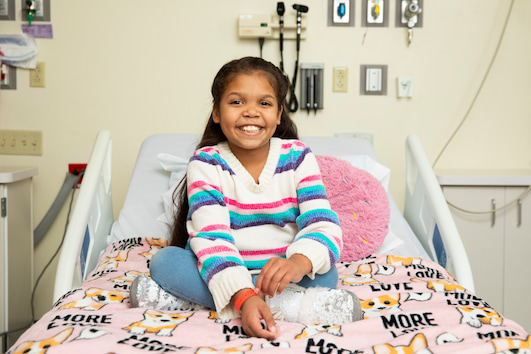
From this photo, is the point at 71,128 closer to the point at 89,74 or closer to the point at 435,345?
the point at 89,74

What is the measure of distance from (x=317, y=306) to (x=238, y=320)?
0.15m

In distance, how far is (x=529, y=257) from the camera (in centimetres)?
211

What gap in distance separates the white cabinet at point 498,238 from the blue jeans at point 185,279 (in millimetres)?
1148

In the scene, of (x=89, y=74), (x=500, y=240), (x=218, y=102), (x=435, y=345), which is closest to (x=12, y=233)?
(x=89, y=74)

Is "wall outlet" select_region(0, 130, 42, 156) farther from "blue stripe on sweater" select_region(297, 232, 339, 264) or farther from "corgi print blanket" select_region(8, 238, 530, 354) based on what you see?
"blue stripe on sweater" select_region(297, 232, 339, 264)

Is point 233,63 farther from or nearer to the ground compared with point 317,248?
farther from the ground

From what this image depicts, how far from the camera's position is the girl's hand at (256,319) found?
893 mm

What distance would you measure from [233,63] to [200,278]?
0.49 m

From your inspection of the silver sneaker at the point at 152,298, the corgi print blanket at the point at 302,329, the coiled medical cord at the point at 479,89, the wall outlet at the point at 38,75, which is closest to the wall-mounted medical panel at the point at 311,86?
the coiled medical cord at the point at 479,89

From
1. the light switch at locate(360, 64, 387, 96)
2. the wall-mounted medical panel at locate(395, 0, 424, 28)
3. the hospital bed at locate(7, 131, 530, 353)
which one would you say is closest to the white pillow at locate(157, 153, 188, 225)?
the hospital bed at locate(7, 131, 530, 353)

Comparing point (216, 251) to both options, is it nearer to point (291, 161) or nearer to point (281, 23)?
point (291, 161)

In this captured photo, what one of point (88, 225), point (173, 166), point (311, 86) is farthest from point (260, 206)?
point (311, 86)

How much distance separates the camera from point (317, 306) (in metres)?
1.02

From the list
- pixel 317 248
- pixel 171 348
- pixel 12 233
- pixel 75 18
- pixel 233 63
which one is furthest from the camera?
pixel 75 18
